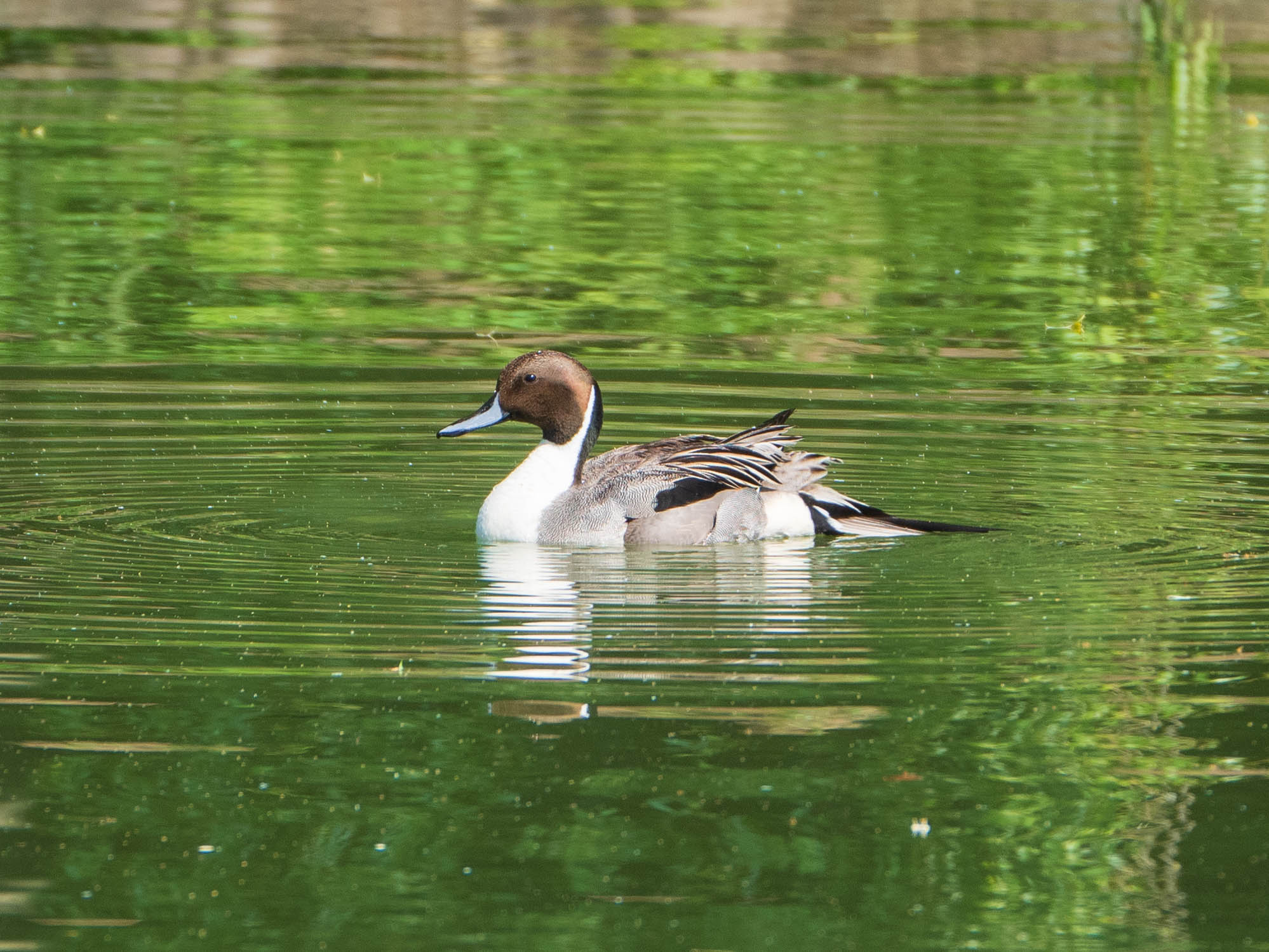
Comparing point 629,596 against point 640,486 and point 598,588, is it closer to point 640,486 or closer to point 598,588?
point 598,588

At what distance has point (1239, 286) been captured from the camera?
55.7ft

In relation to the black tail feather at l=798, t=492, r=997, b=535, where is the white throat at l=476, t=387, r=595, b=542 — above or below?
above

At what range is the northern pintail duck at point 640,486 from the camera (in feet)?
31.8

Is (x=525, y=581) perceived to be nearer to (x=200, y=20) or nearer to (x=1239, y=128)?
(x=1239, y=128)

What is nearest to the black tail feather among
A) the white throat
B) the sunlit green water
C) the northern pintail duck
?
the northern pintail duck

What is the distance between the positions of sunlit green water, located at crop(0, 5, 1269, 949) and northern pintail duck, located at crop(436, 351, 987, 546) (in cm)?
17

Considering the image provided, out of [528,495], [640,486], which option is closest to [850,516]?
[640,486]

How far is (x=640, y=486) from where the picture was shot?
31.8ft

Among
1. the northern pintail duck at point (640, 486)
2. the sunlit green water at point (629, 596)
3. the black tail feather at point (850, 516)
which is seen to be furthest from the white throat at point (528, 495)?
the black tail feather at point (850, 516)

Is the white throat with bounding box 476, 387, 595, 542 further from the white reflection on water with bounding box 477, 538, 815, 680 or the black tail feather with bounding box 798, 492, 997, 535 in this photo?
the black tail feather with bounding box 798, 492, 997, 535

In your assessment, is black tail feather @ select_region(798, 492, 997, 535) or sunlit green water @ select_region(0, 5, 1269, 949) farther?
black tail feather @ select_region(798, 492, 997, 535)

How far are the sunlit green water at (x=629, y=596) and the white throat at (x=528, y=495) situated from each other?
7.6 inches

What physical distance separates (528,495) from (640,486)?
1.57ft

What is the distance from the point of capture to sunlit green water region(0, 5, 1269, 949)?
18.8ft
